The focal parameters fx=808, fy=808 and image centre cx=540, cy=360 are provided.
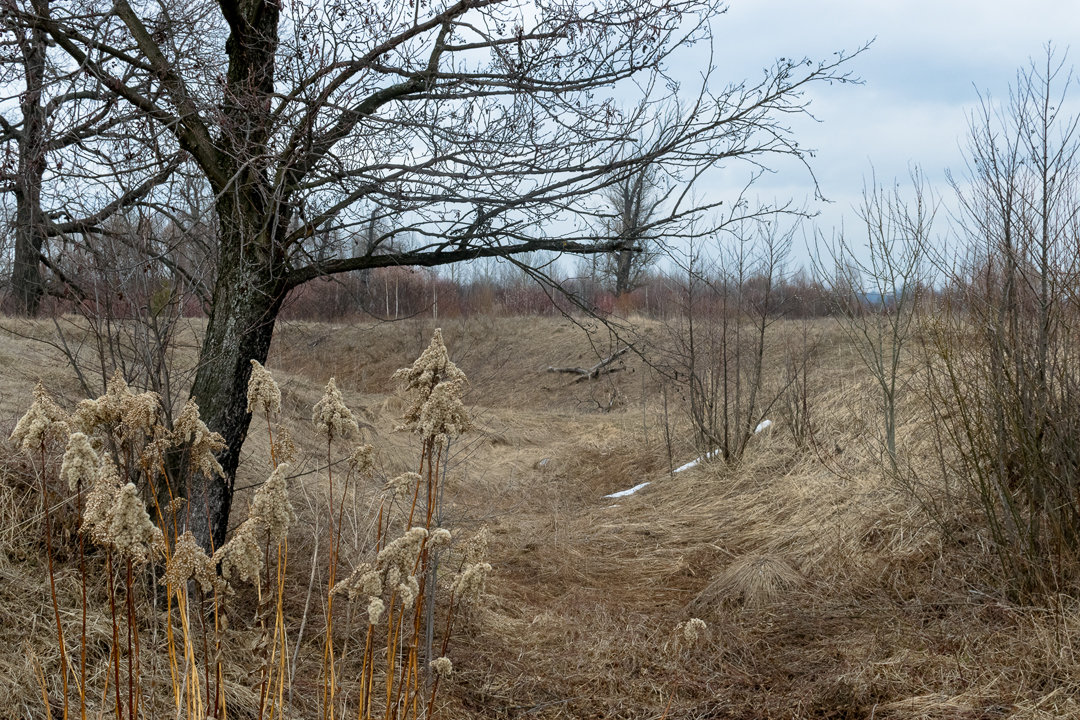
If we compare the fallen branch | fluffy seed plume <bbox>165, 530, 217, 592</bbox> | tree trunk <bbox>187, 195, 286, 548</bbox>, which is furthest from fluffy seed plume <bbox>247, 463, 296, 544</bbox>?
the fallen branch

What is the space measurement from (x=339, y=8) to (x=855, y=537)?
17.5 ft

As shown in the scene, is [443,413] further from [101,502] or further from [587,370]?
[587,370]

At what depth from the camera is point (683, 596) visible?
6.19 m

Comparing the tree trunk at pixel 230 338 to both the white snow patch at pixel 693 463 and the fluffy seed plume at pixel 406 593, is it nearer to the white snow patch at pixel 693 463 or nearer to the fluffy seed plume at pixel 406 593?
the fluffy seed plume at pixel 406 593

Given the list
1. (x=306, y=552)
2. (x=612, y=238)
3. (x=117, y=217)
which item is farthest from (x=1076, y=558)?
(x=117, y=217)

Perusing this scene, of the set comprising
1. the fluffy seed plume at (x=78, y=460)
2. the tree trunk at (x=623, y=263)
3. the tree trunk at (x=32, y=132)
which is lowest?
the fluffy seed plume at (x=78, y=460)

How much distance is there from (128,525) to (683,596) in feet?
16.9

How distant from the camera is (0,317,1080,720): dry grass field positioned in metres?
3.88

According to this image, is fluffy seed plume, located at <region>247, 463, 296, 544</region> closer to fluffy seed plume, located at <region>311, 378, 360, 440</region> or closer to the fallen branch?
fluffy seed plume, located at <region>311, 378, 360, 440</region>

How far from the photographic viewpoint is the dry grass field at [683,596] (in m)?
3.88

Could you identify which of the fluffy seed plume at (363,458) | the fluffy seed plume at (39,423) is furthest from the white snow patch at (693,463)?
the fluffy seed plume at (39,423)

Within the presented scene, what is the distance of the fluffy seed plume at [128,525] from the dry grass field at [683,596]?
95 cm

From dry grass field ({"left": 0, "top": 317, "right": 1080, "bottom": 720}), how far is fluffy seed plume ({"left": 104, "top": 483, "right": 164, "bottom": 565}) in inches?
37.6

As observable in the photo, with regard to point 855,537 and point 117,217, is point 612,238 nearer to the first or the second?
point 117,217
